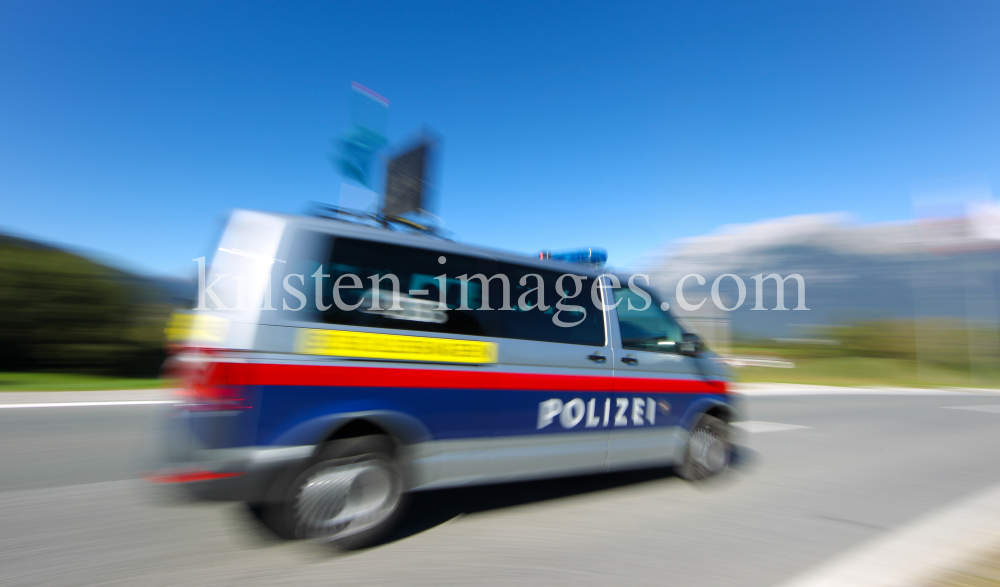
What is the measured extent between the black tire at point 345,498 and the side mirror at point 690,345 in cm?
276

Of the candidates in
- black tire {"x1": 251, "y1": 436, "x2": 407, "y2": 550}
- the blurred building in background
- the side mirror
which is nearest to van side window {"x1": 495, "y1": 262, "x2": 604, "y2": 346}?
the side mirror

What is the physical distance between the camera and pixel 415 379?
3.29 metres

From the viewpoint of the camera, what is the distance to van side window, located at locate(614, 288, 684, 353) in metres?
4.55

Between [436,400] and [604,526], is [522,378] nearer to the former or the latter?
[436,400]

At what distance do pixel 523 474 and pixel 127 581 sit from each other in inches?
91.1

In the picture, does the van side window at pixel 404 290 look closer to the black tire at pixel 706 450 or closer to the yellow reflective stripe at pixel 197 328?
the yellow reflective stripe at pixel 197 328

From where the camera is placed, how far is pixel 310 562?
121 inches

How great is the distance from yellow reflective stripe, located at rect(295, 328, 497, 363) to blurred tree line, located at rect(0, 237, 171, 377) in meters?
9.90

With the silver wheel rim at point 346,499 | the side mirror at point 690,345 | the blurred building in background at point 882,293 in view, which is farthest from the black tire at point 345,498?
the blurred building in background at point 882,293

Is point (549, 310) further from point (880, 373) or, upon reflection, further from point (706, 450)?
point (880, 373)

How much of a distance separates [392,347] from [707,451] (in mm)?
3386

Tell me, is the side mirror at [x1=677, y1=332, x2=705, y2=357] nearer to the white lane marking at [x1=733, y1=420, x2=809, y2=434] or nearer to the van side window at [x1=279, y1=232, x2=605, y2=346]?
the van side window at [x1=279, y1=232, x2=605, y2=346]

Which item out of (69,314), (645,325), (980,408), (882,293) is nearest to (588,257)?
(645,325)

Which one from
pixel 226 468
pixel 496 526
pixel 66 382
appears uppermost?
pixel 226 468
